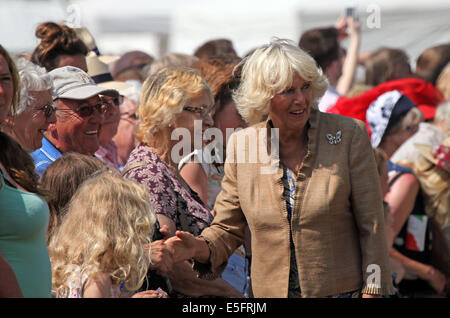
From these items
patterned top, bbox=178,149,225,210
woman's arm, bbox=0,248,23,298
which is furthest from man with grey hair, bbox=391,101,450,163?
woman's arm, bbox=0,248,23,298

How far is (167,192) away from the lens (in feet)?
11.5

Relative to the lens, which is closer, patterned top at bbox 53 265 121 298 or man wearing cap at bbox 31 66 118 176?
patterned top at bbox 53 265 121 298

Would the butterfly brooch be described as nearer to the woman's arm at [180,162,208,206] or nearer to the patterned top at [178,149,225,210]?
the woman's arm at [180,162,208,206]

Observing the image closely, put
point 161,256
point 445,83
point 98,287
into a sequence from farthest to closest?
1. point 445,83
2. point 161,256
3. point 98,287

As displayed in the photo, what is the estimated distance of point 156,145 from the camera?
3.73 metres

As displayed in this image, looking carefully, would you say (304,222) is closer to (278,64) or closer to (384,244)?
(384,244)

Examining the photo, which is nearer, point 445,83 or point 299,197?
point 299,197

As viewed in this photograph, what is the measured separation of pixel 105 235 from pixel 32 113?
102cm

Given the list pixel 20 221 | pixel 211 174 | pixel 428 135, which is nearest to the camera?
pixel 20 221

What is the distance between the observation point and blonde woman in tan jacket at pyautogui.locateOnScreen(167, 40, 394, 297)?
3162mm

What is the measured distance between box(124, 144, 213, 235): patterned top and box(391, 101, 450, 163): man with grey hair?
2.46 meters

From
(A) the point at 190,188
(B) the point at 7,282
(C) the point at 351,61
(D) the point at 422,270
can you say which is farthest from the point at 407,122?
(B) the point at 7,282

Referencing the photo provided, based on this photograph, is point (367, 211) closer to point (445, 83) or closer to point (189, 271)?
point (189, 271)

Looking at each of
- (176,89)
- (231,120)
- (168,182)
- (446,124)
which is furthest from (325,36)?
(168,182)
